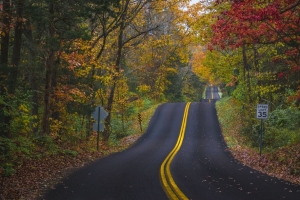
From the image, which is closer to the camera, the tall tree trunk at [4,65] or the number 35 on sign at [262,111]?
the tall tree trunk at [4,65]

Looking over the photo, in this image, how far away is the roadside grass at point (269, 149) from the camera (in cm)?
1213

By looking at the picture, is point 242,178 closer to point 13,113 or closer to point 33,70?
point 13,113

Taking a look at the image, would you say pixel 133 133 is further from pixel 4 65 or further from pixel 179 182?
pixel 179 182

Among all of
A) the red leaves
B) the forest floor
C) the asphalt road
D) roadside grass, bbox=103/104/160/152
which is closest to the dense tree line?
the forest floor

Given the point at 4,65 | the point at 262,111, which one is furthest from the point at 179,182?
the point at 262,111

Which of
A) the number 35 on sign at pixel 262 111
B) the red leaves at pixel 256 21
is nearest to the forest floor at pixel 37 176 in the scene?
the red leaves at pixel 256 21

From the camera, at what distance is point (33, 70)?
15.9 meters

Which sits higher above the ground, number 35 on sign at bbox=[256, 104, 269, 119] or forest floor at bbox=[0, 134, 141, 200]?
number 35 on sign at bbox=[256, 104, 269, 119]

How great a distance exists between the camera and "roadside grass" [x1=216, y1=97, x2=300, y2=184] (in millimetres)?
12133

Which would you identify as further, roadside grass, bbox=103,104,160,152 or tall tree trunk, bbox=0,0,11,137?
roadside grass, bbox=103,104,160,152

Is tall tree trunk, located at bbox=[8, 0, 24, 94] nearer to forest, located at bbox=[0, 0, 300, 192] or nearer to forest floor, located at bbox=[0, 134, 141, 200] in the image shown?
forest, located at bbox=[0, 0, 300, 192]

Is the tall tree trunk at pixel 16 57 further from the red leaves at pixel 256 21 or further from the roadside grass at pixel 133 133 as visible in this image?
the roadside grass at pixel 133 133

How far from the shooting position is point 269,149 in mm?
18703

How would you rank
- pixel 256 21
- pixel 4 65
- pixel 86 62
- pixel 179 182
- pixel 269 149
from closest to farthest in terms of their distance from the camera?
pixel 179 182, pixel 4 65, pixel 256 21, pixel 269 149, pixel 86 62
